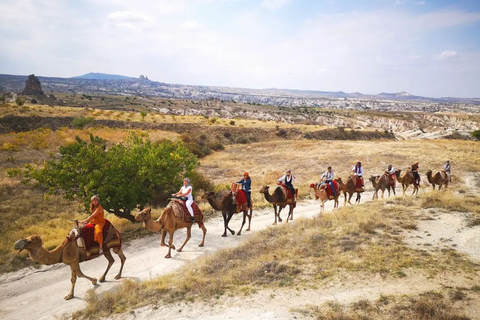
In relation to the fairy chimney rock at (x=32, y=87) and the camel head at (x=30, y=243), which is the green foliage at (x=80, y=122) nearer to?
the camel head at (x=30, y=243)

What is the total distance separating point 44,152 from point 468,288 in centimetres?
4022

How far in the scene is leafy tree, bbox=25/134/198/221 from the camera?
46.5 feet

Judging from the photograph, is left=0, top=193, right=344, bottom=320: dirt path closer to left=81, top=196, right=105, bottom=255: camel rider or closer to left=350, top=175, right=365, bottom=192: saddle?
left=81, top=196, right=105, bottom=255: camel rider

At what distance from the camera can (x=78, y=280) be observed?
416 inches

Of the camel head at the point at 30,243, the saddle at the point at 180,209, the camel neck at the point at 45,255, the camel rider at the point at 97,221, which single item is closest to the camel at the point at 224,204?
the saddle at the point at 180,209

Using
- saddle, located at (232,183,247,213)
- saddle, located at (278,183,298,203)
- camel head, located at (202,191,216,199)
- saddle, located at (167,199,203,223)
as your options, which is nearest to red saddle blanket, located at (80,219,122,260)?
saddle, located at (167,199,203,223)

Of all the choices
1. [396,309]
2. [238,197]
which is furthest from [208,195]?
[396,309]

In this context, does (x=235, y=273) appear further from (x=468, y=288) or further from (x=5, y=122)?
(x=5, y=122)

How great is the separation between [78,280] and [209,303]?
550 cm

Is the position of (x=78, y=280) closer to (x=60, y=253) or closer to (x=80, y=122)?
(x=60, y=253)

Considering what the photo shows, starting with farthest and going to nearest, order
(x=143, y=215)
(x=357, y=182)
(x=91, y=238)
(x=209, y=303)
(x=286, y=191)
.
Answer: (x=357, y=182), (x=286, y=191), (x=143, y=215), (x=91, y=238), (x=209, y=303)

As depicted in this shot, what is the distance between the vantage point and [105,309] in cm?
822

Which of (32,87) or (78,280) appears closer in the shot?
(78,280)

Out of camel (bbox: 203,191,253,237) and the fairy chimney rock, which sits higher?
the fairy chimney rock
